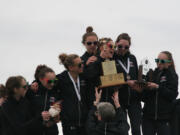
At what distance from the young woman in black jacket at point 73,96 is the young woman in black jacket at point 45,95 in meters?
0.23

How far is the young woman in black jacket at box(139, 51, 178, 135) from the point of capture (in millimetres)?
11227

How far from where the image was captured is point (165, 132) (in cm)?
1116

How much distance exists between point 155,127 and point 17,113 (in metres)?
3.78

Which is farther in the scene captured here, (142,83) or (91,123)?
(142,83)

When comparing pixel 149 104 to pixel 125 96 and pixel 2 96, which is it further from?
pixel 2 96

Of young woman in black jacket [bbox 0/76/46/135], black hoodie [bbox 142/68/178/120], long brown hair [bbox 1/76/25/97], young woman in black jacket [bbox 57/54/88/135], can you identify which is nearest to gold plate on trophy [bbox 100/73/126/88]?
young woman in black jacket [bbox 57/54/88/135]

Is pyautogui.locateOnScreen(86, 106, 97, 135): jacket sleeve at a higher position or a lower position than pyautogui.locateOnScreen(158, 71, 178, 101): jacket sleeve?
lower

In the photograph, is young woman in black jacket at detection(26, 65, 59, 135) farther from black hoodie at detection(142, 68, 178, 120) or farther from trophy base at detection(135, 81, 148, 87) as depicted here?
black hoodie at detection(142, 68, 178, 120)

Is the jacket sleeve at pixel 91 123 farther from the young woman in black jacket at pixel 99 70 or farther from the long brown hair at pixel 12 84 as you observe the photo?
the long brown hair at pixel 12 84

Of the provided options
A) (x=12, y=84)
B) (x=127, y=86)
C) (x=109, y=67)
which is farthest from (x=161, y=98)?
(x=12, y=84)

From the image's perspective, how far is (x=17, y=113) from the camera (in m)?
9.71

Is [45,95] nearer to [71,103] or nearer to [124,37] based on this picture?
[71,103]

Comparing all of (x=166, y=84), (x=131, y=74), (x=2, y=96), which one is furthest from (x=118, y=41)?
(x=2, y=96)

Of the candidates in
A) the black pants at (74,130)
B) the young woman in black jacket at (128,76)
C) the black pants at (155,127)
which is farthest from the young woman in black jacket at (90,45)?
the black pants at (155,127)
